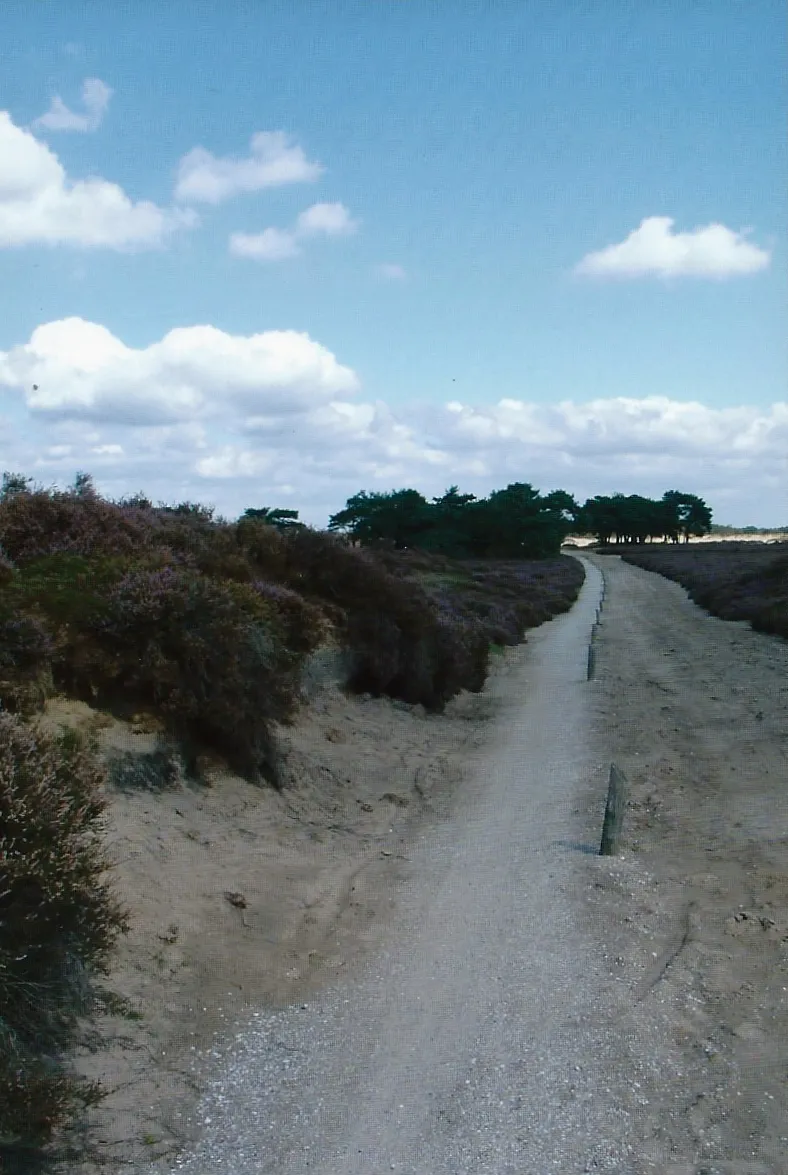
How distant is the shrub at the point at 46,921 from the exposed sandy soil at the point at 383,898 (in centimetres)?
32

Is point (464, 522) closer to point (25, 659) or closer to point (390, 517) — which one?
point (390, 517)

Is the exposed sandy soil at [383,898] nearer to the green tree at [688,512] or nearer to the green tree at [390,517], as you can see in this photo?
the green tree at [390,517]

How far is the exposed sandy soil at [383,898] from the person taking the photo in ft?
16.5

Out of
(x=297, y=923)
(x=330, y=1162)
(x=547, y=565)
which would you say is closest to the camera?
(x=330, y=1162)

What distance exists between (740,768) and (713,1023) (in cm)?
692

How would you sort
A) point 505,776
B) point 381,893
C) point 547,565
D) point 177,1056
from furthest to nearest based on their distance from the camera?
1. point 547,565
2. point 505,776
3. point 381,893
4. point 177,1056

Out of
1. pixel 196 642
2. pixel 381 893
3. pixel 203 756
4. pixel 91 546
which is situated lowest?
pixel 381 893

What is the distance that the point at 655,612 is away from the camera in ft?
124

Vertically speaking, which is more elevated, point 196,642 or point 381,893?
point 196,642

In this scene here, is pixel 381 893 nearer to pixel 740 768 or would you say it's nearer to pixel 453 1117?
pixel 453 1117

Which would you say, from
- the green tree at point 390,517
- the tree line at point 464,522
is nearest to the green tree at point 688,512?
the tree line at point 464,522

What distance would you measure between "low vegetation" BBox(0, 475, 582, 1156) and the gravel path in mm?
997

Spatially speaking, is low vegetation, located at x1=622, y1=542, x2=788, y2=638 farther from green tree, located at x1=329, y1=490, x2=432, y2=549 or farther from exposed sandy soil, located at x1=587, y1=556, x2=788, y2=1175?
green tree, located at x1=329, y1=490, x2=432, y2=549

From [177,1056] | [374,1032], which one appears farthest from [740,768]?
[177,1056]
